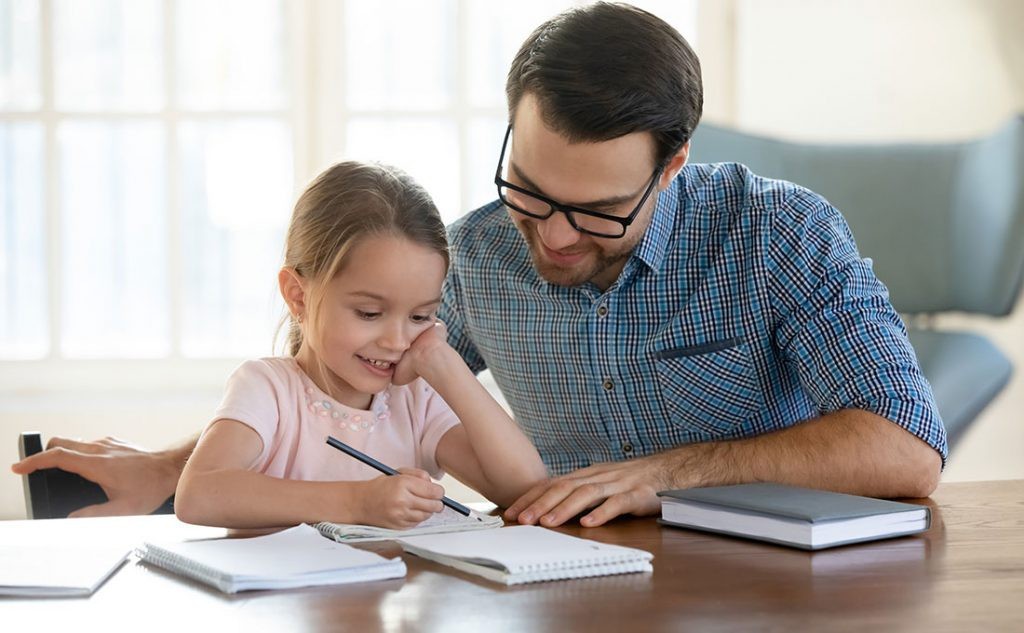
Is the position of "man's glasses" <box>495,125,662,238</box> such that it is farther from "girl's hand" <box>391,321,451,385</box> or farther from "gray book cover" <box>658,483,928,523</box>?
"gray book cover" <box>658,483,928,523</box>

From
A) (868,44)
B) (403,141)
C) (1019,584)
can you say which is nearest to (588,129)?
(1019,584)

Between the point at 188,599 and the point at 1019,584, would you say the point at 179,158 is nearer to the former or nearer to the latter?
the point at 188,599

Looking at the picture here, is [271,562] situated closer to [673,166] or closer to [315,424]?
[315,424]

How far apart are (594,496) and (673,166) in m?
0.59

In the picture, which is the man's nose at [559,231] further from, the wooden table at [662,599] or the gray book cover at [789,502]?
the wooden table at [662,599]

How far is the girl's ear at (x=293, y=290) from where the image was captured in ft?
5.01

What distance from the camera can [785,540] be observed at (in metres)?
1.16

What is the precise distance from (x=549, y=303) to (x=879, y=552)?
2.67ft

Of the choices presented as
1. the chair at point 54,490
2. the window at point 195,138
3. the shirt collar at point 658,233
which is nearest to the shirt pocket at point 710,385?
the shirt collar at point 658,233

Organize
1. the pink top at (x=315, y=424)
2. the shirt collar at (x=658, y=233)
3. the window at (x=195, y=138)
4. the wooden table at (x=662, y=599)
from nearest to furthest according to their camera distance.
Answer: the wooden table at (x=662, y=599)
the pink top at (x=315, y=424)
the shirt collar at (x=658, y=233)
the window at (x=195, y=138)

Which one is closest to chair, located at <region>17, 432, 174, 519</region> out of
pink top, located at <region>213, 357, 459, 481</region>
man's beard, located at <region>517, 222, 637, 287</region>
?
pink top, located at <region>213, 357, 459, 481</region>

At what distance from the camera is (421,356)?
4.92ft

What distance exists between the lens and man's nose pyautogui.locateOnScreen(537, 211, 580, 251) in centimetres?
162

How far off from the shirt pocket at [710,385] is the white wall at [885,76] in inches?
72.7
